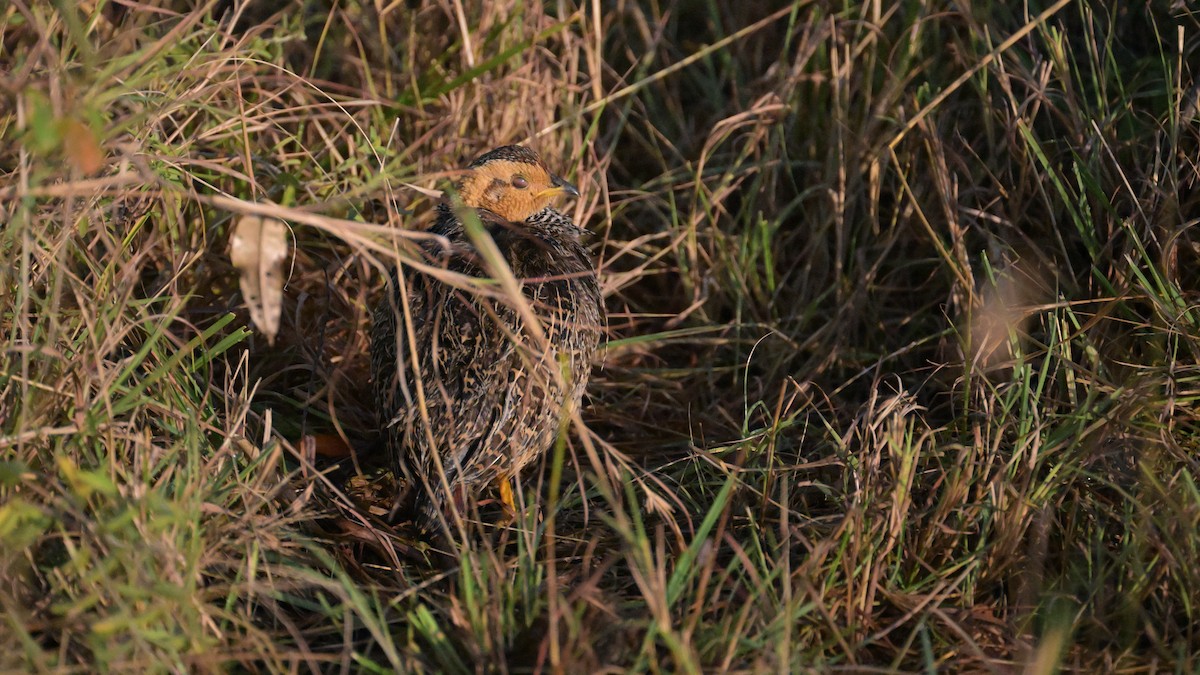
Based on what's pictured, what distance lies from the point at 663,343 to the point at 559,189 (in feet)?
2.16

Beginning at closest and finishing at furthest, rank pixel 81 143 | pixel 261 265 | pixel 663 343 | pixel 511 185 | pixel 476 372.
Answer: pixel 81 143
pixel 261 265
pixel 476 372
pixel 511 185
pixel 663 343

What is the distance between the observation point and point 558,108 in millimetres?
4395

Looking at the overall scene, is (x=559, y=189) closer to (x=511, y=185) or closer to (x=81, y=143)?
(x=511, y=185)

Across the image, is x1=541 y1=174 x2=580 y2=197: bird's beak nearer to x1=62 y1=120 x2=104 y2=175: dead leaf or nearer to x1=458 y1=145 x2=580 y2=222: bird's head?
x1=458 y1=145 x2=580 y2=222: bird's head

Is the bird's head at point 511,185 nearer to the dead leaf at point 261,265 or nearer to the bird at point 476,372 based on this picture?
the bird at point 476,372

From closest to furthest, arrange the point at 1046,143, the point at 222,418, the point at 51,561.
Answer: the point at 51,561 < the point at 222,418 < the point at 1046,143

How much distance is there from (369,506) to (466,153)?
1456mm

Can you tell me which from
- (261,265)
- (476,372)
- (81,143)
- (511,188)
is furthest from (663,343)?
(81,143)

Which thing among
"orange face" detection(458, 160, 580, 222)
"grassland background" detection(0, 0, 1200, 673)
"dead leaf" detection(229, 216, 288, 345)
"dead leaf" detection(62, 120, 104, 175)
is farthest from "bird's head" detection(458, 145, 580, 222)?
"dead leaf" detection(62, 120, 104, 175)

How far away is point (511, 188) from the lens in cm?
373

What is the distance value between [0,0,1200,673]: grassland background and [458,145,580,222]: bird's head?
307 mm

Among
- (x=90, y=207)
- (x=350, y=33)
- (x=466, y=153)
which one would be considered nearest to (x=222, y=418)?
(x=90, y=207)

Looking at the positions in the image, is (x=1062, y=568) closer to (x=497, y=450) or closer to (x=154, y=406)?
(x=497, y=450)

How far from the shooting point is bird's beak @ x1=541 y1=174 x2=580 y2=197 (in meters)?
3.78
